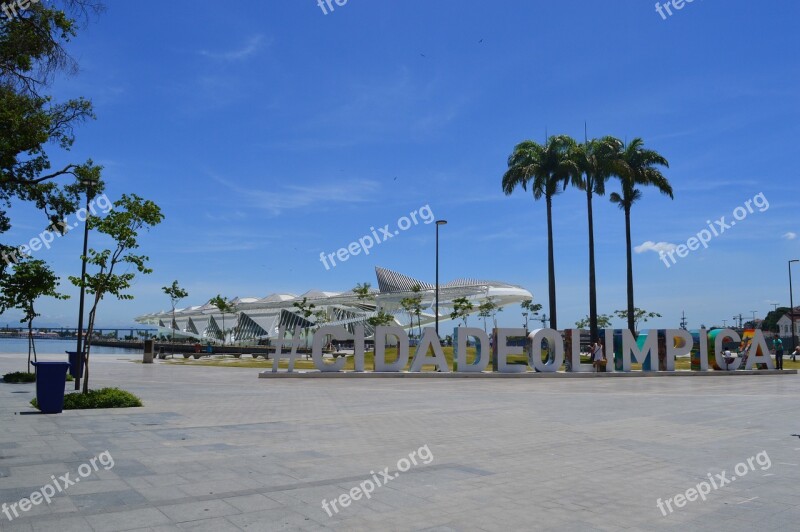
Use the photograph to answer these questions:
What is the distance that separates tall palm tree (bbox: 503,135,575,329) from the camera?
38844 mm

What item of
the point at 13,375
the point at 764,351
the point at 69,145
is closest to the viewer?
the point at 69,145

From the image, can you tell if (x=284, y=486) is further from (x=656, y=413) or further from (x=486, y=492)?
(x=656, y=413)

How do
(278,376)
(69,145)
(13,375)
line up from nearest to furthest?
(69,145), (13,375), (278,376)

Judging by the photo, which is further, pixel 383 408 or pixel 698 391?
pixel 698 391

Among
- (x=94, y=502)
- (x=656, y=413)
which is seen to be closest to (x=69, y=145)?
(x=94, y=502)

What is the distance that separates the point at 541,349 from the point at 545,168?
13253mm

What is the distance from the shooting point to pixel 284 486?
7.03 meters

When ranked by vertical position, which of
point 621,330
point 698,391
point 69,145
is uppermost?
point 69,145

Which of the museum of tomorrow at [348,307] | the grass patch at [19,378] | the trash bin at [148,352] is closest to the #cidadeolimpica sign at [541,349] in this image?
the grass patch at [19,378]

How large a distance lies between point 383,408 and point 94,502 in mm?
9452

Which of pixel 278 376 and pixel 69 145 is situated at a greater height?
pixel 69 145

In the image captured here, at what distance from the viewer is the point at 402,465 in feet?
27.4

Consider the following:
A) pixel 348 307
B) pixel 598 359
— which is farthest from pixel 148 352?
pixel 348 307

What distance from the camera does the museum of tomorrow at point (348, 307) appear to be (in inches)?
3942
